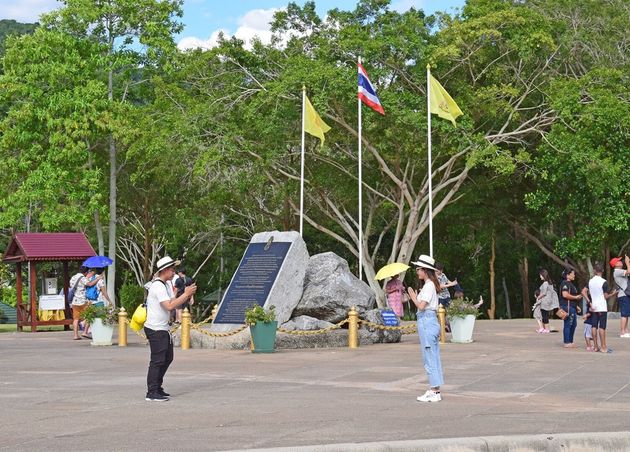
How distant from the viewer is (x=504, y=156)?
37.7 meters

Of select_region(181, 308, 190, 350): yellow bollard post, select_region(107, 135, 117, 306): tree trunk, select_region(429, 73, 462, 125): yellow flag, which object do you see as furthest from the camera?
select_region(107, 135, 117, 306): tree trunk

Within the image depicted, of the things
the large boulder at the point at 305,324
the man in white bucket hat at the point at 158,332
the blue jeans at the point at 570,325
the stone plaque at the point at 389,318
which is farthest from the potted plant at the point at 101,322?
the man in white bucket hat at the point at 158,332

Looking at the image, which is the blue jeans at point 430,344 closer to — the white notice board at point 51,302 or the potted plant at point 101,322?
the potted plant at point 101,322

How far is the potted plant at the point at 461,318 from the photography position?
76.5 feet

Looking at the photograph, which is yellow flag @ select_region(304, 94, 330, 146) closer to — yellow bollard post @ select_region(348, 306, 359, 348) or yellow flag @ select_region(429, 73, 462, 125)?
yellow flag @ select_region(429, 73, 462, 125)

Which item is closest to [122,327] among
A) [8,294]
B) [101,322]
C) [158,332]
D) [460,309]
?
[101,322]

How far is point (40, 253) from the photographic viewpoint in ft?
105

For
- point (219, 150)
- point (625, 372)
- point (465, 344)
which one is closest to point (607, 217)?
point (219, 150)

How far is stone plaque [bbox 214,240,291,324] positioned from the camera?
73.0ft

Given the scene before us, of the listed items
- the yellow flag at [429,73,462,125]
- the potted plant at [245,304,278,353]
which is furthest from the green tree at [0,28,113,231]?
→ the potted plant at [245,304,278,353]

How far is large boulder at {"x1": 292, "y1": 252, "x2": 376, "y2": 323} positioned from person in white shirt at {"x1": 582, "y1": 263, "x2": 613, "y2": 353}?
16.4 ft

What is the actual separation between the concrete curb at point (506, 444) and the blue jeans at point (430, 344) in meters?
3.09

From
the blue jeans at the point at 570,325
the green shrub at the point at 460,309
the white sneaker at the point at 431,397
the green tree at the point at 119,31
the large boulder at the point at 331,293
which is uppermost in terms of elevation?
the green tree at the point at 119,31

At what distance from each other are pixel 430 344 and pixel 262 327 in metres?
7.89
